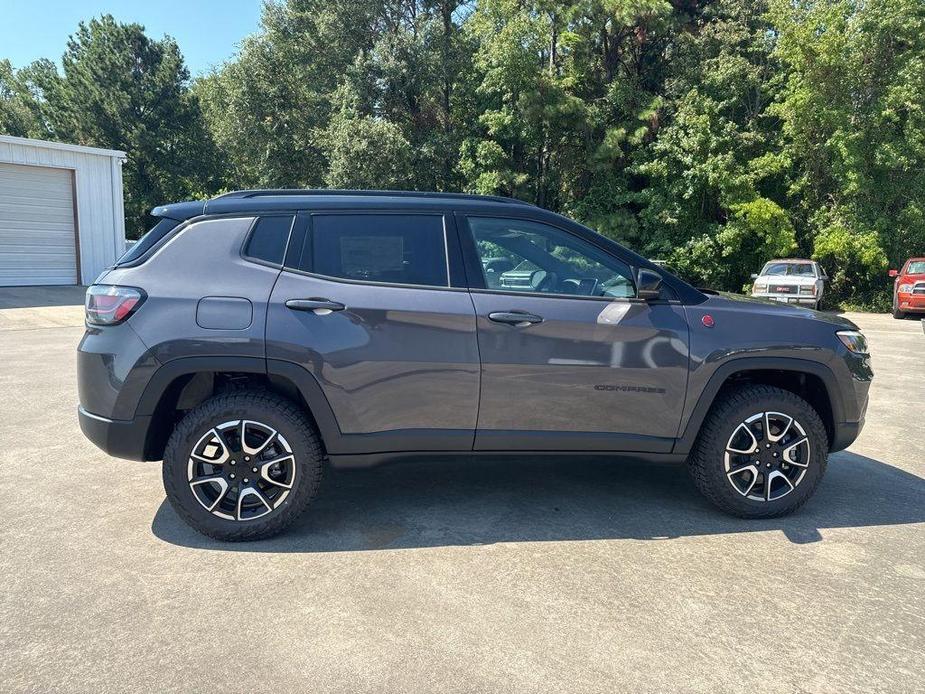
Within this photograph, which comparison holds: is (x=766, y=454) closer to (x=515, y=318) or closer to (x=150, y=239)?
(x=515, y=318)

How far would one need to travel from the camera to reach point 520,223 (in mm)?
3930

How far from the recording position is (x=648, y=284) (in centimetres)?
378

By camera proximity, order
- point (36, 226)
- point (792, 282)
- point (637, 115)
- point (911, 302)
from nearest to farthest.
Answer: point (911, 302) < point (792, 282) < point (36, 226) < point (637, 115)

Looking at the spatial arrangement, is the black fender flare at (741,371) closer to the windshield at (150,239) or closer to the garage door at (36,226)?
the windshield at (150,239)

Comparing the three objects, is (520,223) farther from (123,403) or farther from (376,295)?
(123,403)

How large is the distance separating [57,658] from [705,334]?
3.41 meters

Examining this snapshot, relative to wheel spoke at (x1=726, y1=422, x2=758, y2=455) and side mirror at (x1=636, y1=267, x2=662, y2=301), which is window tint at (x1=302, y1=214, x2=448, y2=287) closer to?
side mirror at (x1=636, y1=267, x2=662, y2=301)

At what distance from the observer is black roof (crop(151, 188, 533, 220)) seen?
3.78 m

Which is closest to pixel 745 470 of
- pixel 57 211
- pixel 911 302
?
pixel 911 302

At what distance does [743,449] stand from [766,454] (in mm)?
135

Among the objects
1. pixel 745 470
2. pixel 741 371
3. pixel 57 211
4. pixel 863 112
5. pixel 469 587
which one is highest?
pixel 863 112

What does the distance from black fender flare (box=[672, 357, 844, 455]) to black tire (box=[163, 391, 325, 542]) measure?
209 cm

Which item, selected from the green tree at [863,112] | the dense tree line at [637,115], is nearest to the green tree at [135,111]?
the dense tree line at [637,115]

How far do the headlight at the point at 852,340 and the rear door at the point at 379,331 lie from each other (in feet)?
7.28
